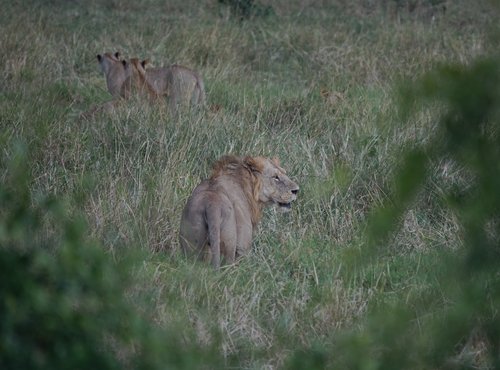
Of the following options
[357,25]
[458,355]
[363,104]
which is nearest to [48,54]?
[363,104]

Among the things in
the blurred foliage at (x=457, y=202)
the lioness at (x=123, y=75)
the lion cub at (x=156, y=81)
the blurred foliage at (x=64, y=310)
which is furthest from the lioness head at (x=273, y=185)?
the blurred foliage at (x=457, y=202)

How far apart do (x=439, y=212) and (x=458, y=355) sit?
3.25 m

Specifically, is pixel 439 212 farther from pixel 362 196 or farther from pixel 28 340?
pixel 28 340

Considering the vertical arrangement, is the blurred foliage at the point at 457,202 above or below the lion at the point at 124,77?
above

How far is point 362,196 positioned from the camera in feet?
26.3

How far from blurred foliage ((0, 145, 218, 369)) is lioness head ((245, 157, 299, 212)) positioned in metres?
4.75

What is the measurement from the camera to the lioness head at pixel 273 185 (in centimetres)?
755

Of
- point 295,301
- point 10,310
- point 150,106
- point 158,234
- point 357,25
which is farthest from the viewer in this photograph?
point 357,25

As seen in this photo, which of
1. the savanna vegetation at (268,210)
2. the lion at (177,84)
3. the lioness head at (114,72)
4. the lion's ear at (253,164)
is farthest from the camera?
A: the lioness head at (114,72)

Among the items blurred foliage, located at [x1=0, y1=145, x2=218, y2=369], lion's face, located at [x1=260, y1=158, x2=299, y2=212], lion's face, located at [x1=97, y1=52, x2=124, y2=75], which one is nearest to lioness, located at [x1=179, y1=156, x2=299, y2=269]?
lion's face, located at [x1=260, y1=158, x2=299, y2=212]

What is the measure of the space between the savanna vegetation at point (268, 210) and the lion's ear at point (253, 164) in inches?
16.0

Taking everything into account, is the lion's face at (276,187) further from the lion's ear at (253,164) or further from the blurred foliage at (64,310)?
the blurred foliage at (64,310)

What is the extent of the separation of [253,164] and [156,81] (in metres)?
4.49

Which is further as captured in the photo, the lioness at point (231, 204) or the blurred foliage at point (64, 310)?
the lioness at point (231, 204)
